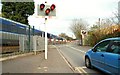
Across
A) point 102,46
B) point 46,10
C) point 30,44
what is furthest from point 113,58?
point 30,44

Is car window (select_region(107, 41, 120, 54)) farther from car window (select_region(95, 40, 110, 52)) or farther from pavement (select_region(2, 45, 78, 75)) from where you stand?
pavement (select_region(2, 45, 78, 75))

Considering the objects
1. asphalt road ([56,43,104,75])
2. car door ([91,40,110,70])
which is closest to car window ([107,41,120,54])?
car door ([91,40,110,70])

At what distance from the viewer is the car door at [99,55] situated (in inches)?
411

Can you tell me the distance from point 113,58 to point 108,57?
507 millimetres

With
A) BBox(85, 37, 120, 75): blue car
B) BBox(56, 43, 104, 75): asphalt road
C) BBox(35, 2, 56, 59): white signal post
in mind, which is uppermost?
BBox(35, 2, 56, 59): white signal post

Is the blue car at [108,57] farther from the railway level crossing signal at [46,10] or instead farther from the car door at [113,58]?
the railway level crossing signal at [46,10]

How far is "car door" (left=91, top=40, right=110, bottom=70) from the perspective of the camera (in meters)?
10.4

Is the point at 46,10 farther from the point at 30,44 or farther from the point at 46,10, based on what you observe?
the point at 30,44

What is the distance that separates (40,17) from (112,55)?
894cm

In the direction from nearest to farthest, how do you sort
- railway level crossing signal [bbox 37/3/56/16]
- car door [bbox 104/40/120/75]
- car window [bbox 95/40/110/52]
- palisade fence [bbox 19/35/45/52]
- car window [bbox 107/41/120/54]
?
car door [bbox 104/40/120/75] → car window [bbox 107/41/120/54] → car window [bbox 95/40/110/52] → railway level crossing signal [bbox 37/3/56/16] → palisade fence [bbox 19/35/45/52]

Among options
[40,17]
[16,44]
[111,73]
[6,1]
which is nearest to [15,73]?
[111,73]

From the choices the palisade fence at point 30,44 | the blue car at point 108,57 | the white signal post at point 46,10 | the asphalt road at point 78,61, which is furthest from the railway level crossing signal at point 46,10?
the blue car at point 108,57

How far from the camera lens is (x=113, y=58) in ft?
29.7

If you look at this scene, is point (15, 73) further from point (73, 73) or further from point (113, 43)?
point (113, 43)
